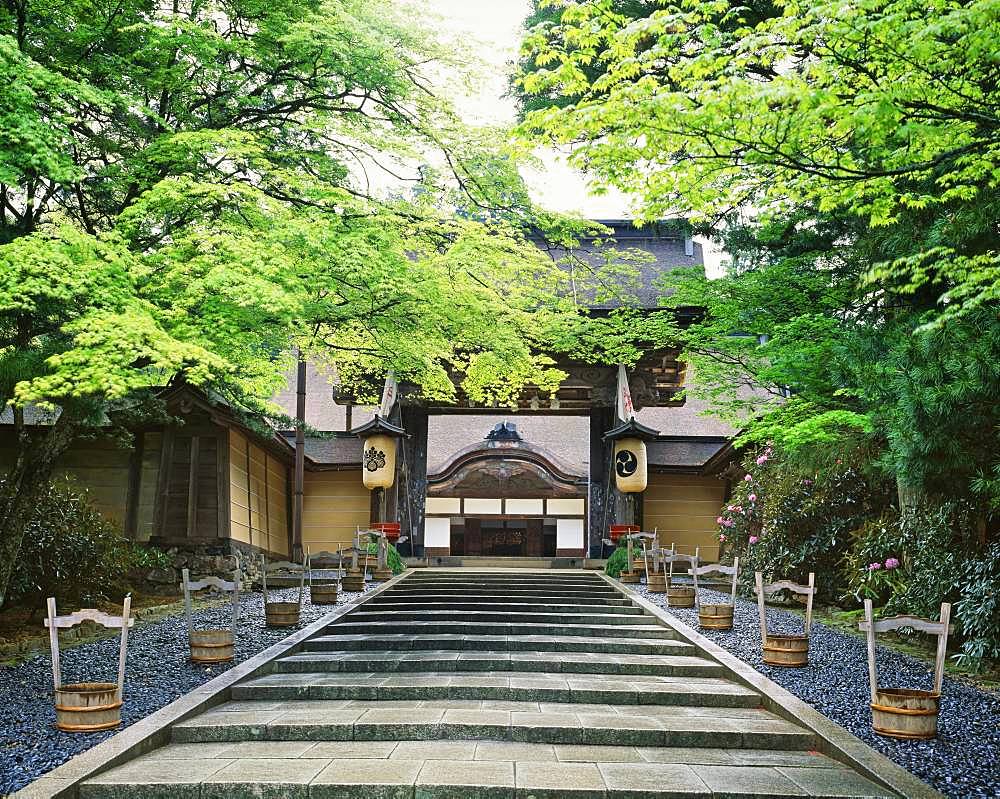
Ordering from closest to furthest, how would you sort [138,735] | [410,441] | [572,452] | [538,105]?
[138,735] < [538,105] < [410,441] < [572,452]

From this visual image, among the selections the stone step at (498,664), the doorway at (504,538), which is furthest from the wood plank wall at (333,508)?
the stone step at (498,664)

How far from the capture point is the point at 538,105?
1118 cm

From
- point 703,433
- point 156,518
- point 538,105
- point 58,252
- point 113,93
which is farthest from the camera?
point 703,433

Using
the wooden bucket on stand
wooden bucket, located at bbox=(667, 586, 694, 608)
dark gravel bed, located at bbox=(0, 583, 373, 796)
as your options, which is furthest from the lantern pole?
wooden bucket, located at bbox=(667, 586, 694, 608)

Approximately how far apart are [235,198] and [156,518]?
8311 mm

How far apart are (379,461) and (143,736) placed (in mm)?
9591

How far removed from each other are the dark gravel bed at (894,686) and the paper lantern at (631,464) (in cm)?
454

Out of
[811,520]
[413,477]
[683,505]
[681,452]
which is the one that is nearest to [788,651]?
[811,520]

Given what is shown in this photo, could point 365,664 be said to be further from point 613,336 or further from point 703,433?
point 703,433

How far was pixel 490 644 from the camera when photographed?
902 cm

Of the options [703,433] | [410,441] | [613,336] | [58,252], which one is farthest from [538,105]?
[703,433]

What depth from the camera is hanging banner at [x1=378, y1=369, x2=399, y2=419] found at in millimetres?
15922

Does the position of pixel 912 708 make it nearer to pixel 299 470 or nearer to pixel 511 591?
pixel 511 591

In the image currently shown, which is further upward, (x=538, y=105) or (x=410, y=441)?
(x=538, y=105)
